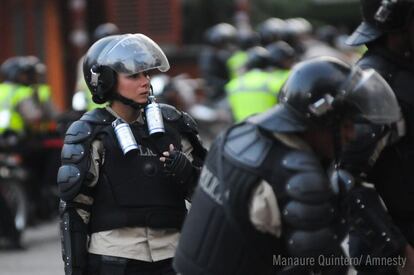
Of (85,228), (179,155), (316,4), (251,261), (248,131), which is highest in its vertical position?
(248,131)

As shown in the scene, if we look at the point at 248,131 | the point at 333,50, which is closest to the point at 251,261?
the point at 248,131

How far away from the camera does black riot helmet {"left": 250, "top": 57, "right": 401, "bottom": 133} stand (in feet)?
12.3

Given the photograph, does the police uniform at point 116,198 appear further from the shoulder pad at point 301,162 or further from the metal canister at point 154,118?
the shoulder pad at point 301,162

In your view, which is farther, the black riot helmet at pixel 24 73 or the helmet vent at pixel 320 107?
the black riot helmet at pixel 24 73

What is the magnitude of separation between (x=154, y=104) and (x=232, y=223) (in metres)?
1.43

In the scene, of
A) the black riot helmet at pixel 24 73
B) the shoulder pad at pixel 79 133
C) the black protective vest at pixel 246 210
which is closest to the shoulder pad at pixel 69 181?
the shoulder pad at pixel 79 133

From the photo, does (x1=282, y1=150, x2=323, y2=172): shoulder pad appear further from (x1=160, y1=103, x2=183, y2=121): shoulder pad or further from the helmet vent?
(x1=160, y1=103, x2=183, y2=121): shoulder pad

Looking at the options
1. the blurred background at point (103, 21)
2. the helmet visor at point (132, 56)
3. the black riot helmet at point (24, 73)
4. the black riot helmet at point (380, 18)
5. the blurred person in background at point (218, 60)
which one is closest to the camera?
the black riot helmet at point (380, 18)

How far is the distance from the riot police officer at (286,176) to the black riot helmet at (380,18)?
0.99 metres

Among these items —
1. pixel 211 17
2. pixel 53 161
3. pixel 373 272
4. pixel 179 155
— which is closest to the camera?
pixel 373 272

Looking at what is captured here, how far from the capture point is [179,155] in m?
5.07

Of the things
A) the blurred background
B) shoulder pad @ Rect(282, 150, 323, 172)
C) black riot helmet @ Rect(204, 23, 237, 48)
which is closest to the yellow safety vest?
black riot helmet @ Rect(204, 23, 237, 48)

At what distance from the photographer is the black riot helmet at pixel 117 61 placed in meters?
5.16

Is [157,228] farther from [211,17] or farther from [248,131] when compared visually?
[211,17]
